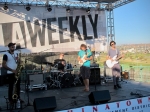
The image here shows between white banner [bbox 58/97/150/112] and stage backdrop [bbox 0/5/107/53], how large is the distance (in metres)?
5.07

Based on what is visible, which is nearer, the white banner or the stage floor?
the white banner

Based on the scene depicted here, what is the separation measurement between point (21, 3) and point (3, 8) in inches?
29.8

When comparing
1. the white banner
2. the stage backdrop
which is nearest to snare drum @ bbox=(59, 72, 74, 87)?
the stage backdrop

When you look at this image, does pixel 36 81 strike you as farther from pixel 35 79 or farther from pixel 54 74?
pixel 54 74

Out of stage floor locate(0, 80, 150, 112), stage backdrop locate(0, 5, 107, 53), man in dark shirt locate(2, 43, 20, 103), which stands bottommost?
stage floor locate(0, 80, 150, 112)

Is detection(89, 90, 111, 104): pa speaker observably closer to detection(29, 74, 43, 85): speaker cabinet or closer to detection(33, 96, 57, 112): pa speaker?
detection(33, 96, 57, 112): pa speaker

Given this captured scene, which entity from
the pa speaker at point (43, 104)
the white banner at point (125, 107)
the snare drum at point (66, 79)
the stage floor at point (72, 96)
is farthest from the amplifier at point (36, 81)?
the white banner at point (125, 107)

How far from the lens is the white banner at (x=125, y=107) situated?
3123mm

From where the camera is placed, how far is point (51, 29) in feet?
26.0

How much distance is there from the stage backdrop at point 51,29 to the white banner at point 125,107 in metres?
5.07

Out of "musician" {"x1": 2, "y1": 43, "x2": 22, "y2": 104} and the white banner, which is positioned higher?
"musician" {"x1": 2, "y1": 43, "x2": 22, "y2": 104}

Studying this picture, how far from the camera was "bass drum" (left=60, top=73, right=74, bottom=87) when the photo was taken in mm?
6123

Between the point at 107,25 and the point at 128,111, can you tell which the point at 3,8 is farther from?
the point at 128,111

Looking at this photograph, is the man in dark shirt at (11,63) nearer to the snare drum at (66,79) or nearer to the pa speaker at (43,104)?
the pa speaker at (43,104)
